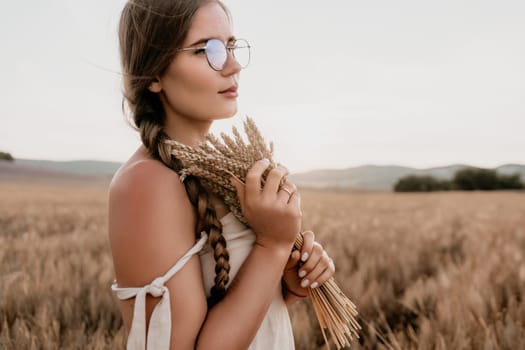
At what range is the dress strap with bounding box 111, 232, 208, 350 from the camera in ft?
3.53

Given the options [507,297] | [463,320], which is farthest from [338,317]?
[507,297]

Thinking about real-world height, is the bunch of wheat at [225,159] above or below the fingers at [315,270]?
above

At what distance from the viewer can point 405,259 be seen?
360cm

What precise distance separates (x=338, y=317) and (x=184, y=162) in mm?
705

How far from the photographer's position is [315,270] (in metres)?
1.33

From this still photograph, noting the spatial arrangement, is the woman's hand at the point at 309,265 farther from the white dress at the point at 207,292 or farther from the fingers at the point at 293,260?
the white dress at the point at 207,292

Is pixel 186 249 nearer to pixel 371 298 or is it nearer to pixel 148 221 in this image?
pixel 148 221

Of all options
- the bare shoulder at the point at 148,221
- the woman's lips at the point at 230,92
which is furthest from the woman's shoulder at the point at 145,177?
the woman's lips at the point at 230,92

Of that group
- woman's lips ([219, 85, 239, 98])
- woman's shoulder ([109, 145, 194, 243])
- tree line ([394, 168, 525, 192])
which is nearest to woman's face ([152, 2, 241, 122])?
woman's lips ([219, 85, 239, 98])

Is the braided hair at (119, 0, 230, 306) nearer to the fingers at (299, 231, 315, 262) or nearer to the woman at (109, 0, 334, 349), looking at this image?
the woman at (109, 0, 334, 349)

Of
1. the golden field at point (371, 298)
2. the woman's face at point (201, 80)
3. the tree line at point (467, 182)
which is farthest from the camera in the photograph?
the tree line at point (467, 182)

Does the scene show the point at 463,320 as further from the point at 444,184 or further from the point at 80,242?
the point at 444,184

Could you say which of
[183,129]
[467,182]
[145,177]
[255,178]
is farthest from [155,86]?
[467,182]

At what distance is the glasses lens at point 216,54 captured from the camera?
1237 mm
